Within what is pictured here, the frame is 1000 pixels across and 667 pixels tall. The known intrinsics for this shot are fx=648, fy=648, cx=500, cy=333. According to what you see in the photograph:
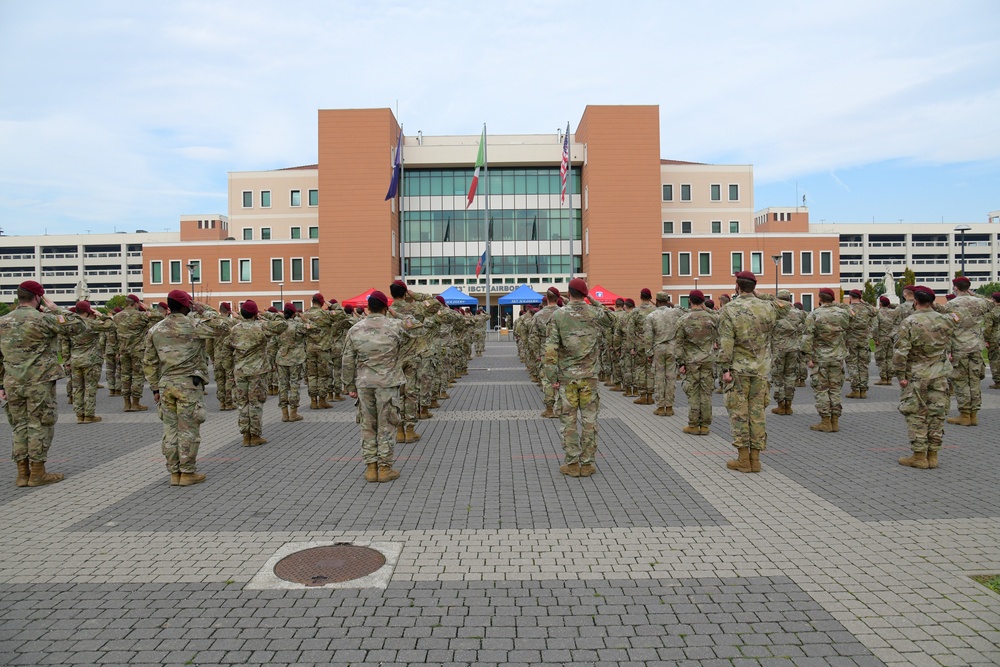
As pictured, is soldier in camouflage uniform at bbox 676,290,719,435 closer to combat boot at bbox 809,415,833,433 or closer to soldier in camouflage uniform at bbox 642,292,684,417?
soldier in camouflage uniform at bbox 642,292,684,417

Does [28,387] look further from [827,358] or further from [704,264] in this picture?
[704,264]

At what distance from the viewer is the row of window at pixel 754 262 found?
5991cm

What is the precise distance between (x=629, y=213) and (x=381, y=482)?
53.6 meters

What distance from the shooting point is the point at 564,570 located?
4.67 m

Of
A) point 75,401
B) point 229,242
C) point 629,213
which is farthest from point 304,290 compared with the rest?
point 75,401

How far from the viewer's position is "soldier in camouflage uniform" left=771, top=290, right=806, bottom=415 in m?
11.6

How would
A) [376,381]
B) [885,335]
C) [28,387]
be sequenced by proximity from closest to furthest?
[28,387], [376,381], [885,335]

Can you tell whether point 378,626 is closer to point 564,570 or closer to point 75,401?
point 564,570

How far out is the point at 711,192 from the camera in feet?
215

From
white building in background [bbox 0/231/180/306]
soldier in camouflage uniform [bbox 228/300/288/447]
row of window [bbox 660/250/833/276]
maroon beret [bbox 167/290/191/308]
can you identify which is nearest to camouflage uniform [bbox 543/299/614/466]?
maroon beret [bbox 167/290/191/308]

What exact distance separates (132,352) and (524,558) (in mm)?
12132

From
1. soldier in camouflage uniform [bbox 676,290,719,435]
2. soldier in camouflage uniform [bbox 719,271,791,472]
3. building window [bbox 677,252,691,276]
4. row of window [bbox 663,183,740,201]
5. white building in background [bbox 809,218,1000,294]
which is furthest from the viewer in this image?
white building in background [bbox 809,218,1000,294]

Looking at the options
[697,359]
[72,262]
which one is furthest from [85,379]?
[72,262]

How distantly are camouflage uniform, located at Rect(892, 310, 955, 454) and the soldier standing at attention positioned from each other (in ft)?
11.7
